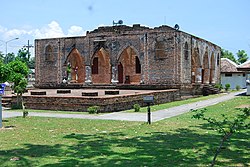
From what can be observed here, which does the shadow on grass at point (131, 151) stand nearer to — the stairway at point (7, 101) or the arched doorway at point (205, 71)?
the stairway at point (7, 101)

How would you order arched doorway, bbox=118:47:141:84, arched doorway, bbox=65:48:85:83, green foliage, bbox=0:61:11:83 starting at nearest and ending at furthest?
1. green foliage, bbox=0:61:11:83
2. arched doorway, bbox=118:47:141:84
3. arched doorway, bbox=65:48:85:83

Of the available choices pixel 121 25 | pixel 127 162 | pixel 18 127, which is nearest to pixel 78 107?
pixel 18 127

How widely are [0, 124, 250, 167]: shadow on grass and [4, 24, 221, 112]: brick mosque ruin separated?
505 inches

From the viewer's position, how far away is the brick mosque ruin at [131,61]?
28.1m

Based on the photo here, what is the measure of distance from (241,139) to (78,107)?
32.4 ft

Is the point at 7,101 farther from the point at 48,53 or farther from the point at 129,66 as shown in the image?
the point at 129,66

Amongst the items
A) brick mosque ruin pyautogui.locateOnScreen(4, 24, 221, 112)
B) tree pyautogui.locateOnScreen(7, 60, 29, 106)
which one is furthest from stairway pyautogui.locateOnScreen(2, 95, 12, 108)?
tree pyautogui.locateOnScreen(7, 60, 29, 106)

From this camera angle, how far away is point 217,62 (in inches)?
1610

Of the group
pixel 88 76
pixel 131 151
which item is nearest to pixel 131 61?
pixel 88 76

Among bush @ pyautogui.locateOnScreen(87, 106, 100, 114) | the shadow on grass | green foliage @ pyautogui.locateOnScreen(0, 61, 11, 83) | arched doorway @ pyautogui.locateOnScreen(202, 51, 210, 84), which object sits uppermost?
arched doorway @ pyautogui.locateOnScreen(202, 51, 210, 84)

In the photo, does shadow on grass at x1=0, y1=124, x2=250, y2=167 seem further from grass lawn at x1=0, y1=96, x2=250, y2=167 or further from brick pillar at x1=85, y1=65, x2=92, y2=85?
brick pillar at x1=85, y1=65, x2=92, y2=85

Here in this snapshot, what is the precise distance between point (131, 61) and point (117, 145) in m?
28.7

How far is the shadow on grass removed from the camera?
255 inches

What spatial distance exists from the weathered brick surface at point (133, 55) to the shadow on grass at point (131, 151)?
19.1 metres
